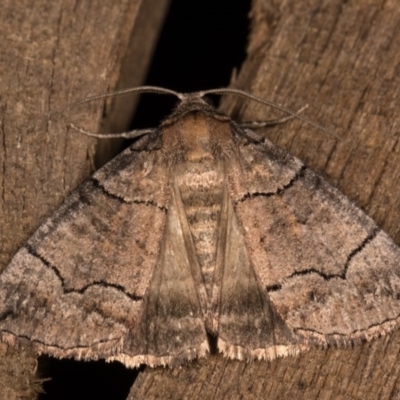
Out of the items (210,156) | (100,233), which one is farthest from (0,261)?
(210,156)

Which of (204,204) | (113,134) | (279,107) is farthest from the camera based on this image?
(113,134)

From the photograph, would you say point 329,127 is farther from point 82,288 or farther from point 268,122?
point 82,288

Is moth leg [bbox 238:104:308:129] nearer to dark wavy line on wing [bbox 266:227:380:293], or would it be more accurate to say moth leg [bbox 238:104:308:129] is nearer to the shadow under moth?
the shadow under moth

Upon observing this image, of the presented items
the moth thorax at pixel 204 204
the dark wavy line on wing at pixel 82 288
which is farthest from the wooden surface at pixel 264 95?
the moth thorax at pixel 204 204

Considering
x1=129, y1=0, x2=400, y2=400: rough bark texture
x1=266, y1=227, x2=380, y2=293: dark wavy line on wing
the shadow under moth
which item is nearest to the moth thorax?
the shadow under moth

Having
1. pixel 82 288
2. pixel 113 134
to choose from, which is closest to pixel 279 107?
pixel 113 134

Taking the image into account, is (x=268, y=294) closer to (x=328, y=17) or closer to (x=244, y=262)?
(x=244, y=262)
